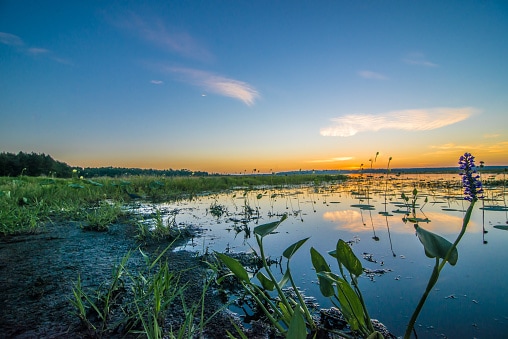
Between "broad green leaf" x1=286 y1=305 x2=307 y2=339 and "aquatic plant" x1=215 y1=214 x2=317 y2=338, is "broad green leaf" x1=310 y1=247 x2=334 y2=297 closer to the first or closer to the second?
"aquatic plant" x1=215 y1=214 x2=317 y2=338

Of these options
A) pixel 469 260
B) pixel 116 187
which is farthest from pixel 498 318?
pixel 116 187

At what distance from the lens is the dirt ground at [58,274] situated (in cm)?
142

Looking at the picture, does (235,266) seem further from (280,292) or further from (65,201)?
(65,201)

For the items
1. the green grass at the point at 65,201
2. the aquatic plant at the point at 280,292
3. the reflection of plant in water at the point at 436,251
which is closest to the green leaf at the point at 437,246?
the reflection of plant in water at the point at 436,251

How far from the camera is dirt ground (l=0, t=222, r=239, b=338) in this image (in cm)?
142

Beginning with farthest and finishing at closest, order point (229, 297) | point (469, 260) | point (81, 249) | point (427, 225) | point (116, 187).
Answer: point (116, 187)
point (427, 225)
point (81, 249)
point (469, 260)
point (229, 297)

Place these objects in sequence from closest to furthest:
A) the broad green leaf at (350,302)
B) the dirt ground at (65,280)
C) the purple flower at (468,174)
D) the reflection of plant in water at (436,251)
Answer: the reflection of plant in water at (436,251) → the broad green leaf at (350,302) → the dirt ground at (65,280) → the purple flower at (468,174)

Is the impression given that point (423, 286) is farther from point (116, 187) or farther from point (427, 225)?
point (116, 187)

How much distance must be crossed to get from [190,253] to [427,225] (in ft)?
12.2

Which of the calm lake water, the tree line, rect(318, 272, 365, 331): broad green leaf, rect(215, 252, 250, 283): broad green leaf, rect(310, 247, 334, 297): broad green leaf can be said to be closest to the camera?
rect(318, 272, 365, 331): broad green leaf

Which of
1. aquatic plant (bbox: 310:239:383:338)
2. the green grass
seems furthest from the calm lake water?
the green grass

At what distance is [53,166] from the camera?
124 feet

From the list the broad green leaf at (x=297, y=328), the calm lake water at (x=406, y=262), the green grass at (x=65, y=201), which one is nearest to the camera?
the broad green leaf at (x=297, y=328)

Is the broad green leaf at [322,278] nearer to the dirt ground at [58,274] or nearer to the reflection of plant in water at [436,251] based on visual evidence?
the reflection of plant in water at [436,251]
